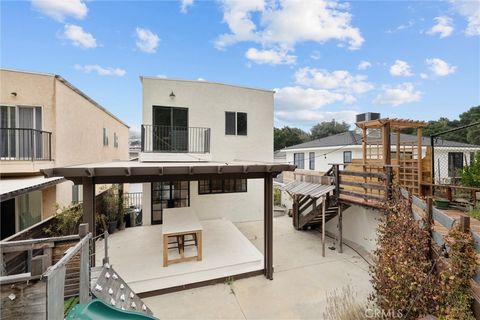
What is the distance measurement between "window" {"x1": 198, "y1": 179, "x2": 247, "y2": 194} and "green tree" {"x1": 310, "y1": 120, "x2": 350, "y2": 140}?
41.3m

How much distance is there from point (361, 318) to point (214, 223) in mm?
6691

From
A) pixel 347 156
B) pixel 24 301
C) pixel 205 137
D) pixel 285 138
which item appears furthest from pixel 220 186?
pixel 285 138

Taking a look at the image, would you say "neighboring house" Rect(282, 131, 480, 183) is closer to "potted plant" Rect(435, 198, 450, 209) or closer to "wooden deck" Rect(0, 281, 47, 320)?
"potted plant" Rect(435, 198, 450, 209)

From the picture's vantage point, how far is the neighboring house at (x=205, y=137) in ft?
31.8

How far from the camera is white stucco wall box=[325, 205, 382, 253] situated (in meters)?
6.94

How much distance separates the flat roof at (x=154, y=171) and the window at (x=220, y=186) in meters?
4.90

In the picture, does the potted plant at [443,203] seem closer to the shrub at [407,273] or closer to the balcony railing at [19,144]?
the shrub at [407,273]

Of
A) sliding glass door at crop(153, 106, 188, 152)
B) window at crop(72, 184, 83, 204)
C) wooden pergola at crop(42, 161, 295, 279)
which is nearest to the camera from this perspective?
wooden pergola at crop(42, 161, 295, 279)

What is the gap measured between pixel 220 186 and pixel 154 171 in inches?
244

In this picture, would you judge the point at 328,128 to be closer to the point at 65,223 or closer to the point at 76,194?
the point at 76,194

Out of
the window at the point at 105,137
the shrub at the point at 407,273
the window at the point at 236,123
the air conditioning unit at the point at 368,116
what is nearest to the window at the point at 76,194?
the window at the point at 105,137

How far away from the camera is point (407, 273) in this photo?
308cm

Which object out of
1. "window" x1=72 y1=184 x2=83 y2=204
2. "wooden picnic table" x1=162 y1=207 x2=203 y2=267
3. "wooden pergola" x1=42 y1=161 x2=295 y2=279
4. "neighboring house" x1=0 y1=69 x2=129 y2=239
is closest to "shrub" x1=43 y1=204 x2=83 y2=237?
"neighboring house" x1=0 y1=69 x2=129 y2=239

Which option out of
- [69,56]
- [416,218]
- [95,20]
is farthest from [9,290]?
[69,56]
